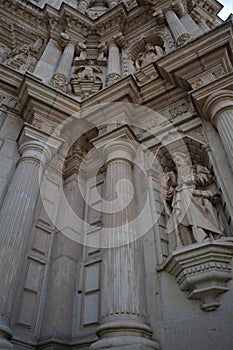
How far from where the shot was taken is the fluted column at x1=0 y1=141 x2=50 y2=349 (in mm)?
4379

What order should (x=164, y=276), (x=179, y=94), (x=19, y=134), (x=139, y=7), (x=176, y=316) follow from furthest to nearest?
(x=139, y=7)
(x=179, y=94)
(x=19, y=134)
(x=164, y=276)
(x=176, y=316)

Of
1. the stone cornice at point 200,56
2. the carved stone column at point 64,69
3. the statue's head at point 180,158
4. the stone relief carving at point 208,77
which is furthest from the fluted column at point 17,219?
the stone relief carving at point 208,77

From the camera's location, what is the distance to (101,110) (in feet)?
24.3

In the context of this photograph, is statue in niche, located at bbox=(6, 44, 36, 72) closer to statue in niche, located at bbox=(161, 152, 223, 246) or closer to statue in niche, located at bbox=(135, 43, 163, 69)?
statue in niche, located at bbox=(135, 43, 163, 69)

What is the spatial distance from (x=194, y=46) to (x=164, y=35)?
14.1 feet

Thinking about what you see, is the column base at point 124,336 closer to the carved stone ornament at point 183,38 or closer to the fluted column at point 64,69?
the fluted column at point 64,69

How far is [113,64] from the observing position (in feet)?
33.8

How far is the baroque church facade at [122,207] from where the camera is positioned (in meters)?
4.14

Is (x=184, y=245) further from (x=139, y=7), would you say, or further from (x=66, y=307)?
(x=139, y=7)

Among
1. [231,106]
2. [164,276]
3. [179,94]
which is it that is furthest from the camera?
[179,94]

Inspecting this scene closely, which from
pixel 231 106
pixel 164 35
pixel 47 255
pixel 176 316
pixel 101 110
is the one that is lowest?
pixel 176 316

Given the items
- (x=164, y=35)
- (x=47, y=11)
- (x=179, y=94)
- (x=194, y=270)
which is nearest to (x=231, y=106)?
(x=179, y=94)

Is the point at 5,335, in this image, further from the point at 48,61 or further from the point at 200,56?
the point at 48,61

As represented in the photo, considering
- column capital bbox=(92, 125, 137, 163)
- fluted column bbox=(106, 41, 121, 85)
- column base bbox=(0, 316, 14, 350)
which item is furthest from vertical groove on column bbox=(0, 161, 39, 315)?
fluted column bbox=(106, 41, 121, 85)
